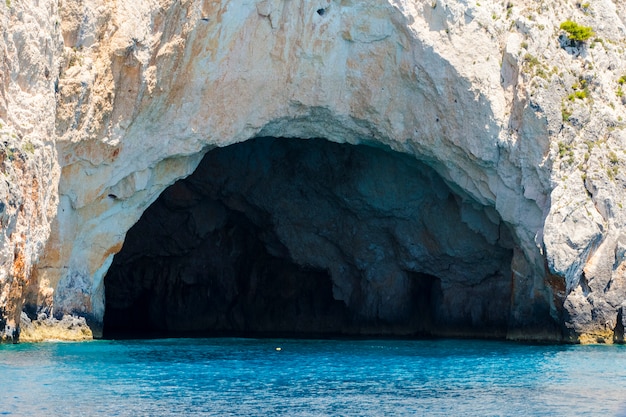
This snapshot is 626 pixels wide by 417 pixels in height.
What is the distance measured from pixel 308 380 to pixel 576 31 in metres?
17.1

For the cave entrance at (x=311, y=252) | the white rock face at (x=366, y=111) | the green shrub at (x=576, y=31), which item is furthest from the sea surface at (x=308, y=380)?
the green shrub at (x=576, y=31)

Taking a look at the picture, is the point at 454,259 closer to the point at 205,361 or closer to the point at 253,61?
the point at 253,61

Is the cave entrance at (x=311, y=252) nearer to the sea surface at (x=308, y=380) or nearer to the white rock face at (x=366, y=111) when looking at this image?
the white rock face at (x=366, y=111)

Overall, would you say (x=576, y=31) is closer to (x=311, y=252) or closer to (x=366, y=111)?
(x=366, y=111)

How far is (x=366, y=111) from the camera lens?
36938 mm

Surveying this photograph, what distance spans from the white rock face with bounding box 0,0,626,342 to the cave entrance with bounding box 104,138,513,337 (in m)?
3.06

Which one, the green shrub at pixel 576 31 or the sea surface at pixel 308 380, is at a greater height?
the green shrub at pixel 576 31

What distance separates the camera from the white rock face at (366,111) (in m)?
33.4

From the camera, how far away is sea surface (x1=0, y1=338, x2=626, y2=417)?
22.8 m

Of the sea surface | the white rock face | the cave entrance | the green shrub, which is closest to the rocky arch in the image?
the white rock face

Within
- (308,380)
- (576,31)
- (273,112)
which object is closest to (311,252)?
(273,112)

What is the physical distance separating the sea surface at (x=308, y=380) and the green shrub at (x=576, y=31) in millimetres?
10000

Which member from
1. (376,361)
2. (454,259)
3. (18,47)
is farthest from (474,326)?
(18,47)

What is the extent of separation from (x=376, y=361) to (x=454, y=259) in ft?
39.2
